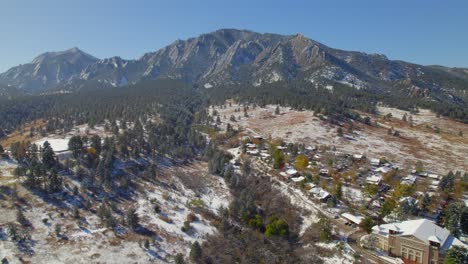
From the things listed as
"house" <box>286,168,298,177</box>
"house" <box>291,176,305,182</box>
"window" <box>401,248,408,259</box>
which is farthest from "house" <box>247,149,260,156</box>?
"window" <box>401,248,408,259</box>

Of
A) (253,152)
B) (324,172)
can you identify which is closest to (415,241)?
(324,172)

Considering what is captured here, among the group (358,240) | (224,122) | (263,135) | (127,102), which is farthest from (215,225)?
(127,102)

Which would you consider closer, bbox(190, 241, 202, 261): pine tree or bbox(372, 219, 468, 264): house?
bbox(372, 219, 468, 264): house

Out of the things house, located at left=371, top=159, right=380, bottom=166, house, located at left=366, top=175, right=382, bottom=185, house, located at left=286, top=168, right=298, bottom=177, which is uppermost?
house, located at left=371, top=159, right=380, bottom=166

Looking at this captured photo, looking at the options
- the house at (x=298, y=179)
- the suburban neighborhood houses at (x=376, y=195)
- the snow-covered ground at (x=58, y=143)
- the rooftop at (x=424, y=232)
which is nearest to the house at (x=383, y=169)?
the suburban neighborhood houses at (x=376, y=195)

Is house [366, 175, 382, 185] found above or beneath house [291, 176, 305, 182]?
above

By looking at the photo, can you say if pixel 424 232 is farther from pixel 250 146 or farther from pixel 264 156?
pixel 250 146

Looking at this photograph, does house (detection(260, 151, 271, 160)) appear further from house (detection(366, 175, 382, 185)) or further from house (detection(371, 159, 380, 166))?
house (detection(371, 159, 380, 166))

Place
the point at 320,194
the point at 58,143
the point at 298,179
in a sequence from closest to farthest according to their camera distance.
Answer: the point at 320,194
the point at 298,179
the point at 58,143
